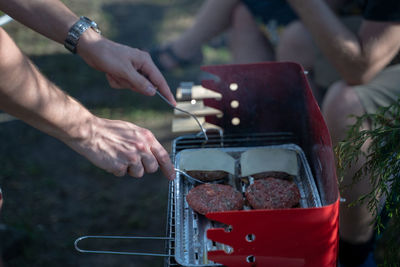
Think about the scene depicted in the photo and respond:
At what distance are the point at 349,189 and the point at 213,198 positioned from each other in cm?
62

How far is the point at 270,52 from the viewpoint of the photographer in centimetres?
265

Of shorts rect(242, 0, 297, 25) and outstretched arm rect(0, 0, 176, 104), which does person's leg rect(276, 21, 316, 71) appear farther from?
outstretched arm rect(0, 0, 176, 104)

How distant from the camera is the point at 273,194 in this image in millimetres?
1339

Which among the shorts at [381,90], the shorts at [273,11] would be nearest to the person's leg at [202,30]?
the shorts at [273,11]

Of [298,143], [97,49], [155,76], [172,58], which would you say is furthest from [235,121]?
[172,58]

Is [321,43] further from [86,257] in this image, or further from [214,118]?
[86,257]

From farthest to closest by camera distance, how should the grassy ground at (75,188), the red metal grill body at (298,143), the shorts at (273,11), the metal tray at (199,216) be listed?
the shorts at (273,11) → the grassy ground at (75,188) → the metal tray at (199,216) → the red metal grill body at (298,143)

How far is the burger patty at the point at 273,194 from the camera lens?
51.5 inches

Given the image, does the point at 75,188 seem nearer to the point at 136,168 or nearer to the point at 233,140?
the point at 233,140

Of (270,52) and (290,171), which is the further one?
(270,52)

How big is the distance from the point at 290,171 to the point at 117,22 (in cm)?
353

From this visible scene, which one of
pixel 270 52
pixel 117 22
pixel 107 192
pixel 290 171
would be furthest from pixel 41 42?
pixel 290 171

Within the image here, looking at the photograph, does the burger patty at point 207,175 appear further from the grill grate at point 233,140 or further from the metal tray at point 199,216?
the grill grate at point 233,140

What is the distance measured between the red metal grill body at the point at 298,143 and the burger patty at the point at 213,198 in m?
0.20
